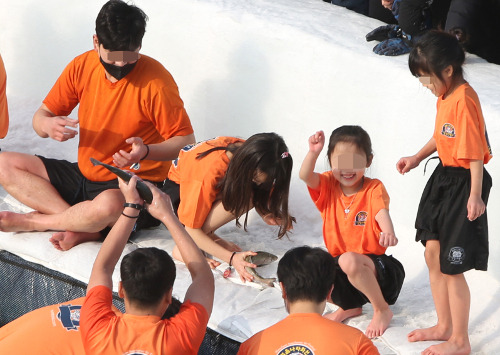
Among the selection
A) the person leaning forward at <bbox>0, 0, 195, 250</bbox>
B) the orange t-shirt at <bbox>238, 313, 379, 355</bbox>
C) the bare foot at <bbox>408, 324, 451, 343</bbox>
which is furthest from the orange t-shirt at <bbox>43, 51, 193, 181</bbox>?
the orange t-shirt at <bbox>238, 313, 379, 355</bbox>

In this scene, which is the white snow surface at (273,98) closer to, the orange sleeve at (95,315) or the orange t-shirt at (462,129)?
the orange t-shirt at (462,129)

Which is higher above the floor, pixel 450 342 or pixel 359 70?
pixel 359 70

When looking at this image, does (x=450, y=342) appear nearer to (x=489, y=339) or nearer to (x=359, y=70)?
(x=489, y=339)

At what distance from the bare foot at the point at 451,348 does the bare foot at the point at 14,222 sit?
1511 mm

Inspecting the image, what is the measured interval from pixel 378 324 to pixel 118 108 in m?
1.20

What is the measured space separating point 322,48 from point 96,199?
1.12 metres

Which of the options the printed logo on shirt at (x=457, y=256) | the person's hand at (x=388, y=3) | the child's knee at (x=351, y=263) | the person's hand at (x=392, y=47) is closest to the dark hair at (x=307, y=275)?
the child's knee at (x=351, y=263)

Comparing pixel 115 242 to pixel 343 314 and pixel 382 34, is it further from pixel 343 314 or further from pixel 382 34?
pixel 382 34

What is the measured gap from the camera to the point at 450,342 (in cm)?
261

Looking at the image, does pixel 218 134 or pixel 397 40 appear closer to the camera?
pixel 397 40

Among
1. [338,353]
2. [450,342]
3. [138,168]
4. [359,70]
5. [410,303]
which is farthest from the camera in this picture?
[359,70]

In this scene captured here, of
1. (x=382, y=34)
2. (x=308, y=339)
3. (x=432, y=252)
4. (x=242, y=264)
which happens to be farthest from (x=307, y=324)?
(x=382, y=34)

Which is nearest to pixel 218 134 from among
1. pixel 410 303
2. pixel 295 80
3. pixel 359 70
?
pixel 295 80

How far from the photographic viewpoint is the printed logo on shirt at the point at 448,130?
8.39 ft
